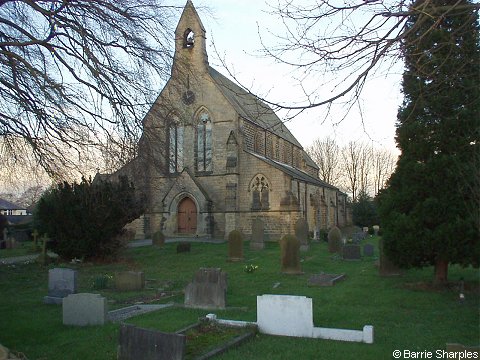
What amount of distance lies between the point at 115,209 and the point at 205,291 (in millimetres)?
10062

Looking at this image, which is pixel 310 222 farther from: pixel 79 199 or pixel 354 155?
pixel 354 155

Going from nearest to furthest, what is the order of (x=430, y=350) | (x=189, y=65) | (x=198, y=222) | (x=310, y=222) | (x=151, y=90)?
(x=430, y=350) → (x=151, y=90) → (x=189, y=65) → (x=198, y=222) → (x=310, y=222)

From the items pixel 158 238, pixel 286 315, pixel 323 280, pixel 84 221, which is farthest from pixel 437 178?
pixel 158 238

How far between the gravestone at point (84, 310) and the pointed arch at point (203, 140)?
2201 cm

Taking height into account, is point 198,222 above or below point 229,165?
below

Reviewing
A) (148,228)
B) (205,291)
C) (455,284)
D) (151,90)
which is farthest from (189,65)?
(148,228)


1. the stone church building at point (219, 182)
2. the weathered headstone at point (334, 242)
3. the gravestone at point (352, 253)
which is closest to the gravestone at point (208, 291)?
the gravestone at point (352, 253)

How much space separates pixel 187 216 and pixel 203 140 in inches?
202

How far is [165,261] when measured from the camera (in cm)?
1903

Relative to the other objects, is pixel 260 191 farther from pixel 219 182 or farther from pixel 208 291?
pixel 208 291

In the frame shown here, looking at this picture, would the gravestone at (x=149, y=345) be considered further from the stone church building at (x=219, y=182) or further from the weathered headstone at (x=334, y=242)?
the stone church building at (x=219, y=182)

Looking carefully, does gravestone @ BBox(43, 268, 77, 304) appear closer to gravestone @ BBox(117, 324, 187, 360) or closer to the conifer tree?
gravestone @ BBox(117, 324, 187, 360)

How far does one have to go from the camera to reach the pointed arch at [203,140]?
30.5 metres

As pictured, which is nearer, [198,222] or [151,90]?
[151,90]
